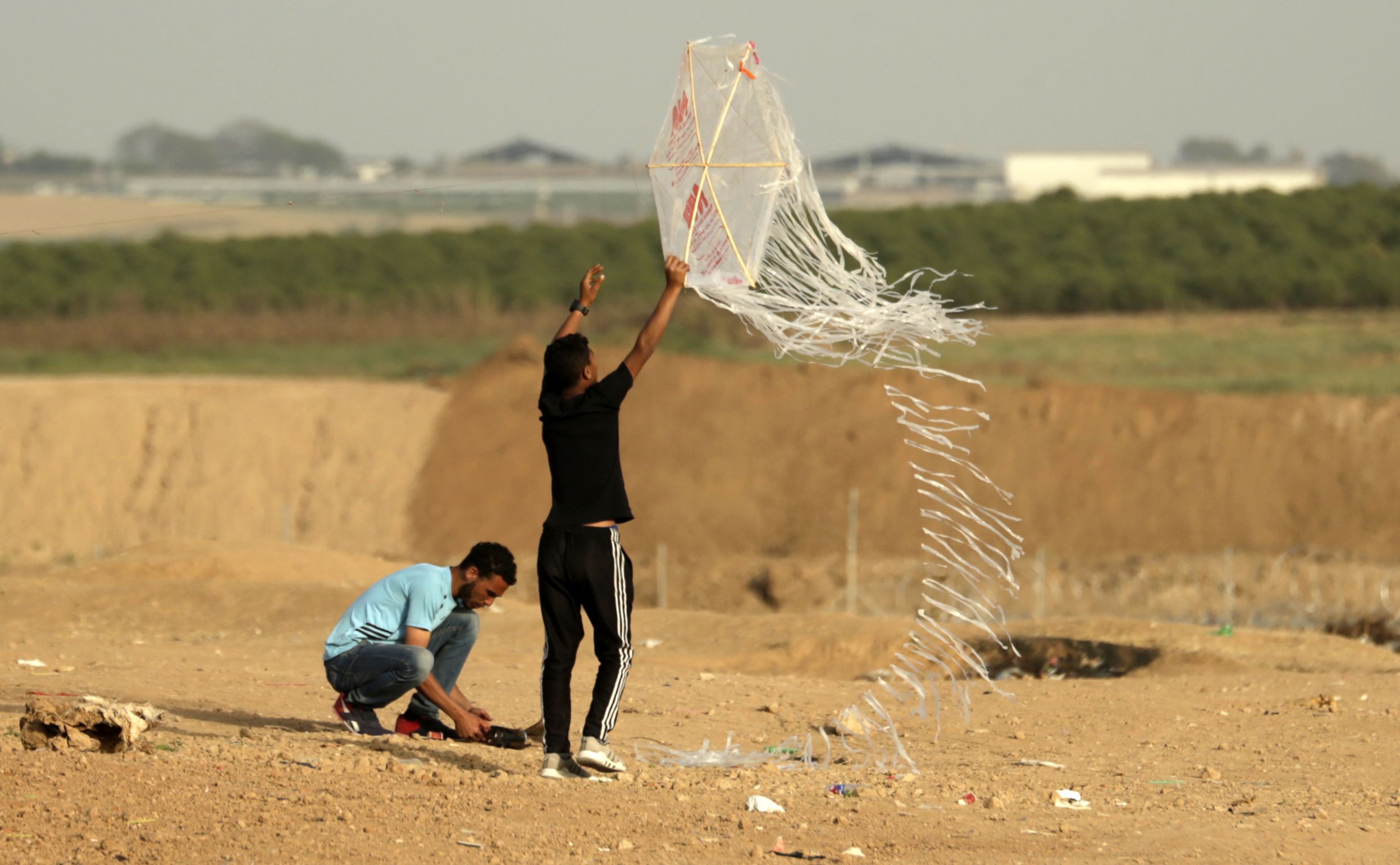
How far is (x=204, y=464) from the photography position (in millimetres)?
30500

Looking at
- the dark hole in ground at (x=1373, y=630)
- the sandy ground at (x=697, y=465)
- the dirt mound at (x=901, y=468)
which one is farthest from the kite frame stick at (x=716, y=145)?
the dirt mound at (x=901, y=468)

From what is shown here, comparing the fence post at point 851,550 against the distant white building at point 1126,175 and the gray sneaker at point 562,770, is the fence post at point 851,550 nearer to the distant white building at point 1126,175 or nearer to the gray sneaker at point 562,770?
the gray sneaker at point 562,770

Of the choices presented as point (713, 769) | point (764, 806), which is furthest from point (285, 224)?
point (764, 806)

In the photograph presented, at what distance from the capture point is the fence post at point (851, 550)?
2138 centimetres

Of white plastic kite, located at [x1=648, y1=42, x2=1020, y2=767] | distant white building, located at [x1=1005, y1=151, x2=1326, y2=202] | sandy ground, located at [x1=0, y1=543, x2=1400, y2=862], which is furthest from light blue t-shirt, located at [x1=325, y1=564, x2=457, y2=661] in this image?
distant white building, located at [x1=1005, y1=151, x2=1326, y2=202]

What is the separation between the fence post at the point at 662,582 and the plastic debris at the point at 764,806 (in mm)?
13947

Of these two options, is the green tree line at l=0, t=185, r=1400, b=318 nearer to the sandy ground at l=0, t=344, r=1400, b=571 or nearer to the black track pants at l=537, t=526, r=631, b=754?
the sandy ground at l=0, t=344, r=1400, b=571

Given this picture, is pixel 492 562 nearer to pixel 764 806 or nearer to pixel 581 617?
pixel 581 617

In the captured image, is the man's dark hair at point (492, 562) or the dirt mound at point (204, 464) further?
the dirt mound at point (204, 464)

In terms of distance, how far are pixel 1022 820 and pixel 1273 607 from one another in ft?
51.4

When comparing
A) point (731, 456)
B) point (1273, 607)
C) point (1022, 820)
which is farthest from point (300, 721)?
point (731, 456)

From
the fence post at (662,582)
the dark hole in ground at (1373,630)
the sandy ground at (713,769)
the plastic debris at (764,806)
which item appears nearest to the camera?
the sandy ground at (713,769)

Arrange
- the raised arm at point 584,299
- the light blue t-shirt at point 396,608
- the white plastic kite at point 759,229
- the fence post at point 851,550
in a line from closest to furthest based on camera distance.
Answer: the raised arm at point 584,299 < the white plastic kite at point 759,229 < the light blue t-shirt at point 396,608 < the fence post at point 851,550

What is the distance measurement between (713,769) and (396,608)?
176 centimetres
